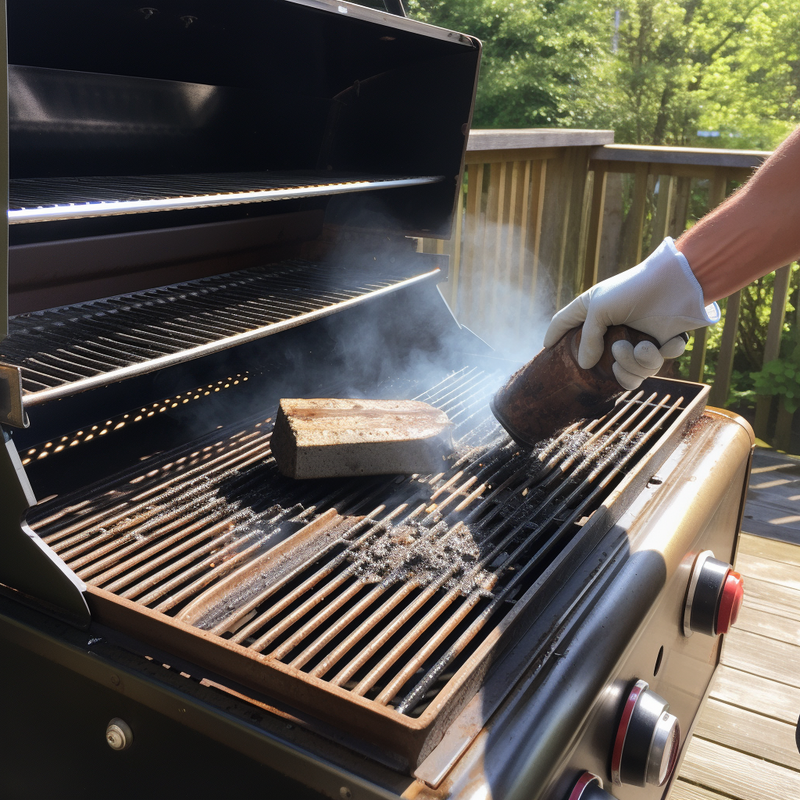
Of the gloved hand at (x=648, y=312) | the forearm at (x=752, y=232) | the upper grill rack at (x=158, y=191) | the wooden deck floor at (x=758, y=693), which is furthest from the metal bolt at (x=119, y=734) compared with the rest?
the wooden deck floor at (x=758, y=693)

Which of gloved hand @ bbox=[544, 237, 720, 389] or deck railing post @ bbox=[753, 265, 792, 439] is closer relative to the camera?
gloved hand @ bbox=[544, 237, 720, 389]

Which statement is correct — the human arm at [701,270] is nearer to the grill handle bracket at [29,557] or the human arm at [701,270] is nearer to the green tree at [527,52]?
the grill handle bracket at [29,557]

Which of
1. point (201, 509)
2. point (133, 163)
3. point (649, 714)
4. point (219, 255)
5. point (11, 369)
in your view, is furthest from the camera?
point (219, 255)

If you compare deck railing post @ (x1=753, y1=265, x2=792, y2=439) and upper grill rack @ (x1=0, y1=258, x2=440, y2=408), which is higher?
upper grill rack @ (x1=0, y1=258, x2=440, y2=408)

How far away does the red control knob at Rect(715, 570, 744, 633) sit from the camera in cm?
143

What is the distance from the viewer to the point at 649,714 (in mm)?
1107

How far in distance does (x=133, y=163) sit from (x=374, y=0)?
77cm

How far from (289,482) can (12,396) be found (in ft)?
1.93

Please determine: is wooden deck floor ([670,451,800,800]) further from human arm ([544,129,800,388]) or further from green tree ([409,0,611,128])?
green tree ([409,0,611,128])

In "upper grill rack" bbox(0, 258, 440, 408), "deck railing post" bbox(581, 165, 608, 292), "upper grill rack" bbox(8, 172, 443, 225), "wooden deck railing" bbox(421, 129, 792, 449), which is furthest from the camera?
"deck railing post" bbox(581, 165, 608, 292)

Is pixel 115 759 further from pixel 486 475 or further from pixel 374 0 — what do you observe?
pixel 374 0

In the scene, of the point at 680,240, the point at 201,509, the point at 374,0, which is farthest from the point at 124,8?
the point at 680,240

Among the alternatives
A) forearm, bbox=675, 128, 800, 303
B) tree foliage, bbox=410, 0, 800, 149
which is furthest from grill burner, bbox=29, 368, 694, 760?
tree foliage, bbox=410, 0, 800, 149

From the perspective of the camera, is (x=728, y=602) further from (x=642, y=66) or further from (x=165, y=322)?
(x=642, y=66)
